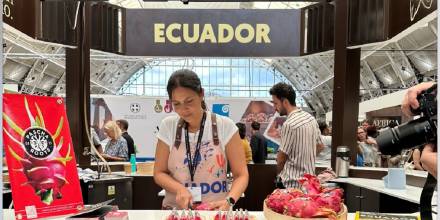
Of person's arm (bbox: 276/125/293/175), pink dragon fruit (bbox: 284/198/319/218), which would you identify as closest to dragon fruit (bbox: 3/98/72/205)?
pink dragon fruit (bbox: 284/198/319/218)

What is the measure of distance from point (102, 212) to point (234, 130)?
77 centimetres

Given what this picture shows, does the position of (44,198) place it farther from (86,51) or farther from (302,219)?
(86,51)

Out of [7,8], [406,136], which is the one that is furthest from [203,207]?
[7,8]

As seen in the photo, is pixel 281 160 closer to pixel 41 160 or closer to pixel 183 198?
pixel 183 198

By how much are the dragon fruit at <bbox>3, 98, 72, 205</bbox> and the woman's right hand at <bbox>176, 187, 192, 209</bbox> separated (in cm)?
52

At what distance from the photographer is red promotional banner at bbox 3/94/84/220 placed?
132cm

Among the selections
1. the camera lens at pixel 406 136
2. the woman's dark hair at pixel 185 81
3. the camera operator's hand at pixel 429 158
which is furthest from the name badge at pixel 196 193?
the camera operator's hand at pixel 429 158

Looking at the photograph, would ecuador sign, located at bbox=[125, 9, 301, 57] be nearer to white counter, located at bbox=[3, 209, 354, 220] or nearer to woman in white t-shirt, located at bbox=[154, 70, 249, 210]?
woman in white t-shirt, located at bbox=[154, 70, 249, 210]

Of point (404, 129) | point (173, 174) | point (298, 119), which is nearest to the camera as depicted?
point (404, 129)

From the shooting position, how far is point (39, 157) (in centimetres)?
137

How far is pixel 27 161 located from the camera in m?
1.34

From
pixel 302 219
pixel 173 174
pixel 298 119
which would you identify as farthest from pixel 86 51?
pixel 302 219

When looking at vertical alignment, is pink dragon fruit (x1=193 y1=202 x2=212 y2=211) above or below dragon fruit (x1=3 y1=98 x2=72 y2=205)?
below

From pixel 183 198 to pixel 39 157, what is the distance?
2.10 ft
